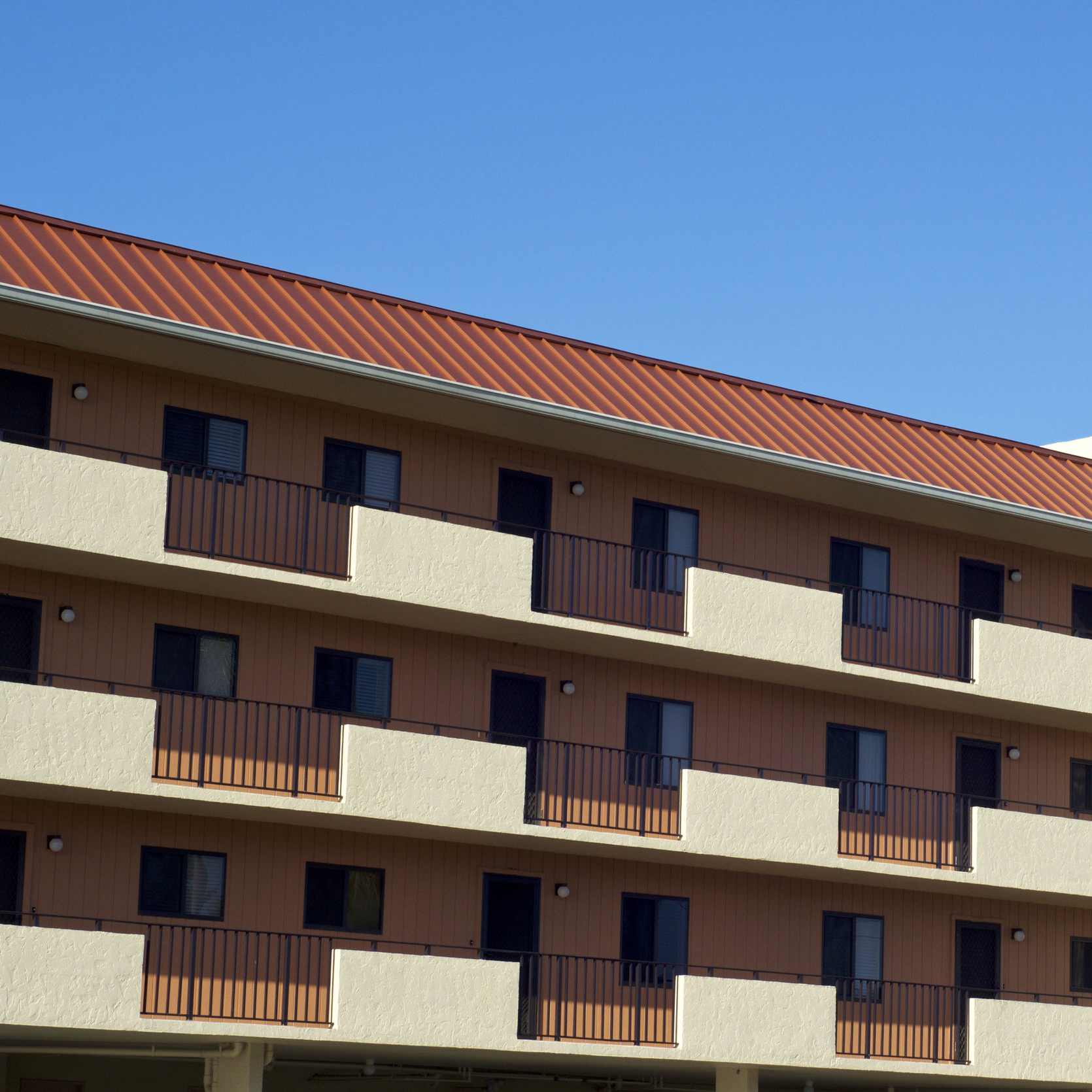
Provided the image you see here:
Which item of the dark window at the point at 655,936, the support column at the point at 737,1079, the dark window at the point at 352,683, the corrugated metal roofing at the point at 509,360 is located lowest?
the support column at the point at 737,1079

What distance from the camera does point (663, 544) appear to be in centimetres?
3119

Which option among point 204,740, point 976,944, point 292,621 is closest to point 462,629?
point 292,621

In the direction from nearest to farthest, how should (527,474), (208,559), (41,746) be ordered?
(41,746)
(208,559)
(527,474)

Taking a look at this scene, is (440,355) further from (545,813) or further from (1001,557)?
(1001,557)

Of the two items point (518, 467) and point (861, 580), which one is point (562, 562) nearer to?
point (518, 467)

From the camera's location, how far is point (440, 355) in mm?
28969

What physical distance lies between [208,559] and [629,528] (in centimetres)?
772

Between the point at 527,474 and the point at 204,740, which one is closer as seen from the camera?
the point at 204,740

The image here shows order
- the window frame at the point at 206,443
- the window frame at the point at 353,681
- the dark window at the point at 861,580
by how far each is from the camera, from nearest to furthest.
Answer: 1. the window frame at the point at 206,443
2. the window frame at the point at 353,681
3. the dark window at the point at 861,580

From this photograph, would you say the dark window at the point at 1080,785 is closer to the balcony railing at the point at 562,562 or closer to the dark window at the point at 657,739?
the balcony railing at the point at 562,562

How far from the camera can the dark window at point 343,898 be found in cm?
2730

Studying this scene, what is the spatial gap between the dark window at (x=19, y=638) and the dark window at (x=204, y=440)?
2.90 metres

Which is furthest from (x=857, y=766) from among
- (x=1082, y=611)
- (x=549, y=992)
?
(x=549, y=992)

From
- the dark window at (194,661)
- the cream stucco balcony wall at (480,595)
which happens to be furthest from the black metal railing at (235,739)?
the cream stucco balcony wall at (480,595)
